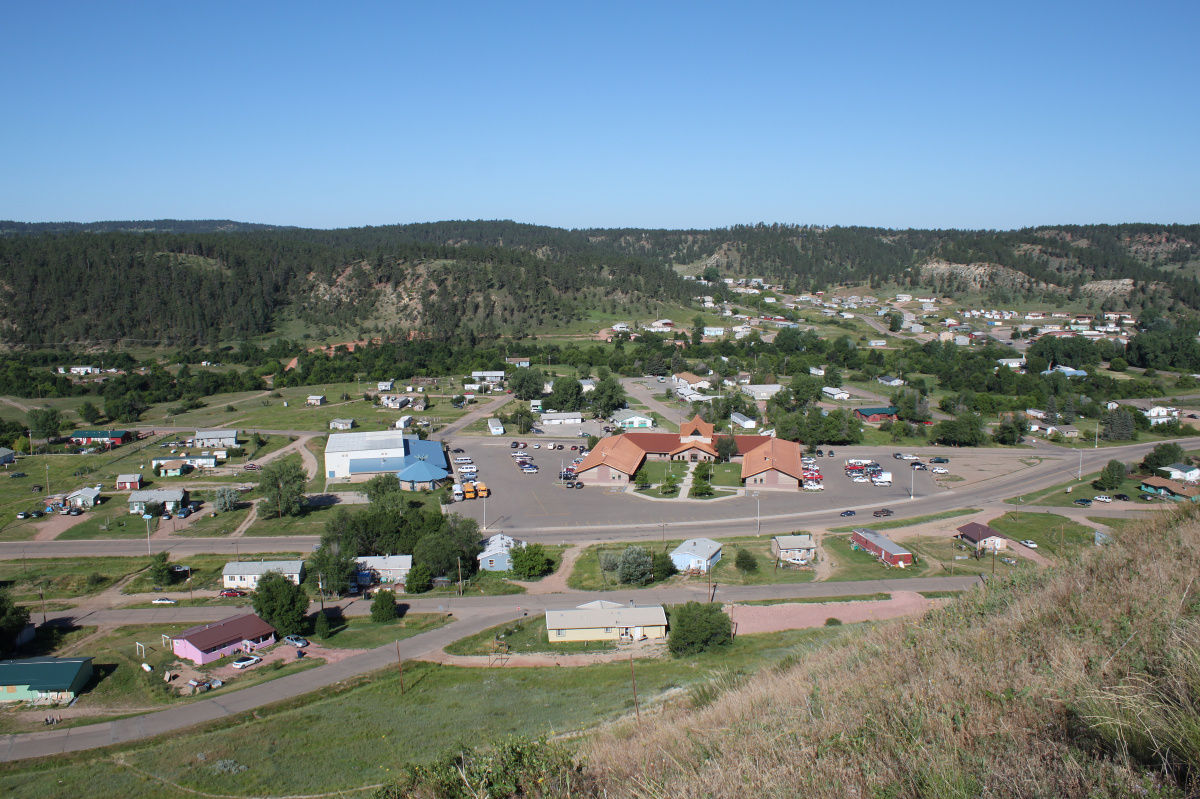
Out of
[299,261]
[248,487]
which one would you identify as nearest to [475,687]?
[248,487]

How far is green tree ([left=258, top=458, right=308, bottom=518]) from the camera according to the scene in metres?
28.1

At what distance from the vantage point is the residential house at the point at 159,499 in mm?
28906

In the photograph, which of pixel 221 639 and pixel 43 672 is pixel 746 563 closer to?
pixel 221 639

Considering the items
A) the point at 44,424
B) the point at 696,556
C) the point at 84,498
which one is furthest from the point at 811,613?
the point at 44,424

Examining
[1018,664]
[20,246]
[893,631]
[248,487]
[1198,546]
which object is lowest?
[248,487]

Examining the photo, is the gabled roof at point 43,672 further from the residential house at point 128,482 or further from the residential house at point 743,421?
the residential house at point 743,421

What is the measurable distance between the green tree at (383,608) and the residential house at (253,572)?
381 cm

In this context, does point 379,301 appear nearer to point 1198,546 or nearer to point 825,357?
point 825,357

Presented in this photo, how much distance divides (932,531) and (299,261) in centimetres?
9383

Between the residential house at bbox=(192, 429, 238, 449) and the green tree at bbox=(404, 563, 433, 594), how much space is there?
21646 mm

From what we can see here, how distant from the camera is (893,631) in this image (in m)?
8.30

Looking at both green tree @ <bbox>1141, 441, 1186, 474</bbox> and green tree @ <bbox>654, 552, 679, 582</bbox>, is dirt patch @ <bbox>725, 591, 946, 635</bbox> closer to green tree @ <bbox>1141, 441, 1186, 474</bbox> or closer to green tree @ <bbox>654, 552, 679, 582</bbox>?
green tree @ <bbox>654, 552, 679, 582</bbox>

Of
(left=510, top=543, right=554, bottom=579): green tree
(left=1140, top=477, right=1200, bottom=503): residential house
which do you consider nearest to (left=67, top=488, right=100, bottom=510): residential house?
(left=510, top=543, right=554, bottom=579): green tree

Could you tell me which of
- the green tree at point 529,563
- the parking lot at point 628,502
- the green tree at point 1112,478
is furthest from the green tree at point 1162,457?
the green tree at point 529,563
